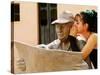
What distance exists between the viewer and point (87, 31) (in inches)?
110

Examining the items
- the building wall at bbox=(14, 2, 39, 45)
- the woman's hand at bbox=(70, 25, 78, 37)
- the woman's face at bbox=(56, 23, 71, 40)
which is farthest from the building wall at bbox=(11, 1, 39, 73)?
the woman's hand at bbox=(70, 25, 78, 37)

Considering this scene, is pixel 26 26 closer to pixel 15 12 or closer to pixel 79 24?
pixel 15 12

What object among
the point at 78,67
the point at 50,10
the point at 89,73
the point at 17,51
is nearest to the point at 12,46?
the point at 17,51

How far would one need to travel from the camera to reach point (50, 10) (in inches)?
101

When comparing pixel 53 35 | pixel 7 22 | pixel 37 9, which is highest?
pixel 37 9

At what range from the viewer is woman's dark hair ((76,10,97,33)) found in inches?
109

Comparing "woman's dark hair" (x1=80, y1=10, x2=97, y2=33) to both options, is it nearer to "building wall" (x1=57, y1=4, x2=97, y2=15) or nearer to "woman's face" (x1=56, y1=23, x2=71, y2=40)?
"building wall" (x1=57, y1=4, x2=97, y2=15)

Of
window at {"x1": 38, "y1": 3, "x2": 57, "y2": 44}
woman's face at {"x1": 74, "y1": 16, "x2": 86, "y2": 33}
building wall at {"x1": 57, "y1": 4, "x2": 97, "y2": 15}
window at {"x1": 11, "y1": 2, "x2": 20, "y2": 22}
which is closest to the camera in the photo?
window at {"x1": 11, "y1": 2, "x2": 20, "y2": 22}

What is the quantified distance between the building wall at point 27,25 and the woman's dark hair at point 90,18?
2.28 feet

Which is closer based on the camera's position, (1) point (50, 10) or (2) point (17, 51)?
(2) point (17, 51)

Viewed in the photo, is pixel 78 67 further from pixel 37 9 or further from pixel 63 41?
pixel 37 9

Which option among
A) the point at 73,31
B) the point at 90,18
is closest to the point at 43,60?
the point at 73,31

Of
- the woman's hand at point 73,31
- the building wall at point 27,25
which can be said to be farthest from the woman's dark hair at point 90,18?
the building wall at point 27,25

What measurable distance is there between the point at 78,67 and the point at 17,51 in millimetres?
871
